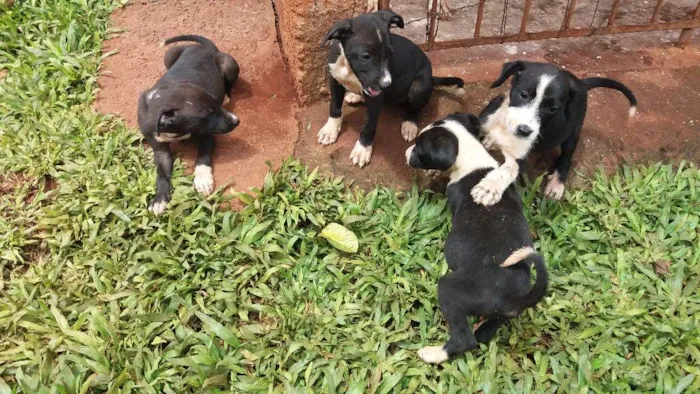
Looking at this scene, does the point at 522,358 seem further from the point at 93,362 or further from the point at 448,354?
the point at 93,362

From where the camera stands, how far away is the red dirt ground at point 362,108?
14.6ft

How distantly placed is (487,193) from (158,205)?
2578mm

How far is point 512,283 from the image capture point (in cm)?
319

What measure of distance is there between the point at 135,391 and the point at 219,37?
370 centimetres

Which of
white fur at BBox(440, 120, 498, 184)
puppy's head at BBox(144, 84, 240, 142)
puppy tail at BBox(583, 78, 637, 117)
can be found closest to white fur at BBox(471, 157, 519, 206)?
white fur at BBox(440, 120, 498, 184)

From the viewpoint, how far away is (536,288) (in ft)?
9.73

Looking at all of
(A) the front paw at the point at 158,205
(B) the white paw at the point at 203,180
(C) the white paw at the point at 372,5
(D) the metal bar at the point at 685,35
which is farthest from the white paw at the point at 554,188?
(A) the front paw at the point at 158,205

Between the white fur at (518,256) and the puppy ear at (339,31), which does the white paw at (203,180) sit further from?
the white fur at (518,256)

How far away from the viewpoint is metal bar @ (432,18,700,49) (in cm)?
498

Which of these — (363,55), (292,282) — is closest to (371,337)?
(292,282)

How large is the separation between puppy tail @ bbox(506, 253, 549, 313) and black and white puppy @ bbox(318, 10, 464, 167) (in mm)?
1619

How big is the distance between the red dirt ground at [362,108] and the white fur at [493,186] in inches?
34.1

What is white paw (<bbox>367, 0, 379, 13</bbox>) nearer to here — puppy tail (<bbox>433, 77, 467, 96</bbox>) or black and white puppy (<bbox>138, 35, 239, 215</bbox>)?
puppy tail (<bbox>433, 77, 467, 96</bbox>)

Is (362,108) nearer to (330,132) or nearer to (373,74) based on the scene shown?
(330,132)
